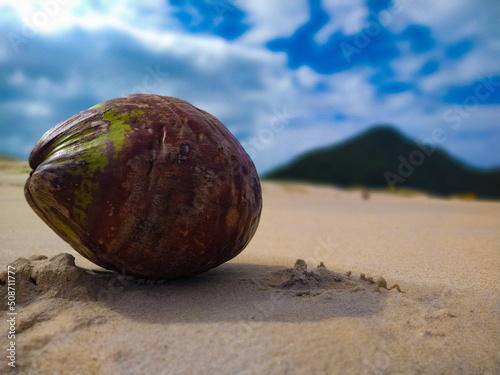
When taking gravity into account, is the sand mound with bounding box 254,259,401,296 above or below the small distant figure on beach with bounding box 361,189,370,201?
below

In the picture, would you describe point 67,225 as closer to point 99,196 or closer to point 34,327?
point 99,196

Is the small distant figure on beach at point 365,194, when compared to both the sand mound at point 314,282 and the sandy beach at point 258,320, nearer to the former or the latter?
the sandy beach at point 258,320

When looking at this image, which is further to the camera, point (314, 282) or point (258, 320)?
point (314, 282)

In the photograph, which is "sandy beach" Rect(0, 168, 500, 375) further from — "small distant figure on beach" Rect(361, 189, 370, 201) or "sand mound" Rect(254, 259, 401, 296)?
"small distant figure on beach" Rect(361, 189, 370, 201)

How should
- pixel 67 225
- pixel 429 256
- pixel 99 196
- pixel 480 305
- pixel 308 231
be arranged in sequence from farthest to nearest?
pixel 308 231 → pixel 429 256 → pixel 480 305 → pixel 67 225 → pixel 99 196

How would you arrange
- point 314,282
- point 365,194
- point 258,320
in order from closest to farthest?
point 258,320 < point 314,282 < point 365,194

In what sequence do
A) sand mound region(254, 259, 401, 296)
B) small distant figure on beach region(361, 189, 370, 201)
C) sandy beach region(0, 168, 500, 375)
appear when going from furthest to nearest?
small distant figure on beach region(361, 189, 370, 201) < sand mound region(254, 259, 401, 296) < sandy beach region(0, 168, 500, 375)

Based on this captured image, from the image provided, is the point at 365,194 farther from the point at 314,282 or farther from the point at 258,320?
the point at 258,320

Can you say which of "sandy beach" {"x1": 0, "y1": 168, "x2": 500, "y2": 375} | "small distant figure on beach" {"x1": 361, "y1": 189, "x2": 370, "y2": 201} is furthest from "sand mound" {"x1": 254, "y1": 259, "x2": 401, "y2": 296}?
"small distant figure on beach" {"x1": 361, "y1": 189, "x2": 370, "y2": 201}

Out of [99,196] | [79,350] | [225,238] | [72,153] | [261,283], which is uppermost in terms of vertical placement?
[72,153]

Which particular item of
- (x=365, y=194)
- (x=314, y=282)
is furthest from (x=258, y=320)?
(x=365, y=194)

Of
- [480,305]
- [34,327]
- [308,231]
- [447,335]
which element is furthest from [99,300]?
[308,231]
